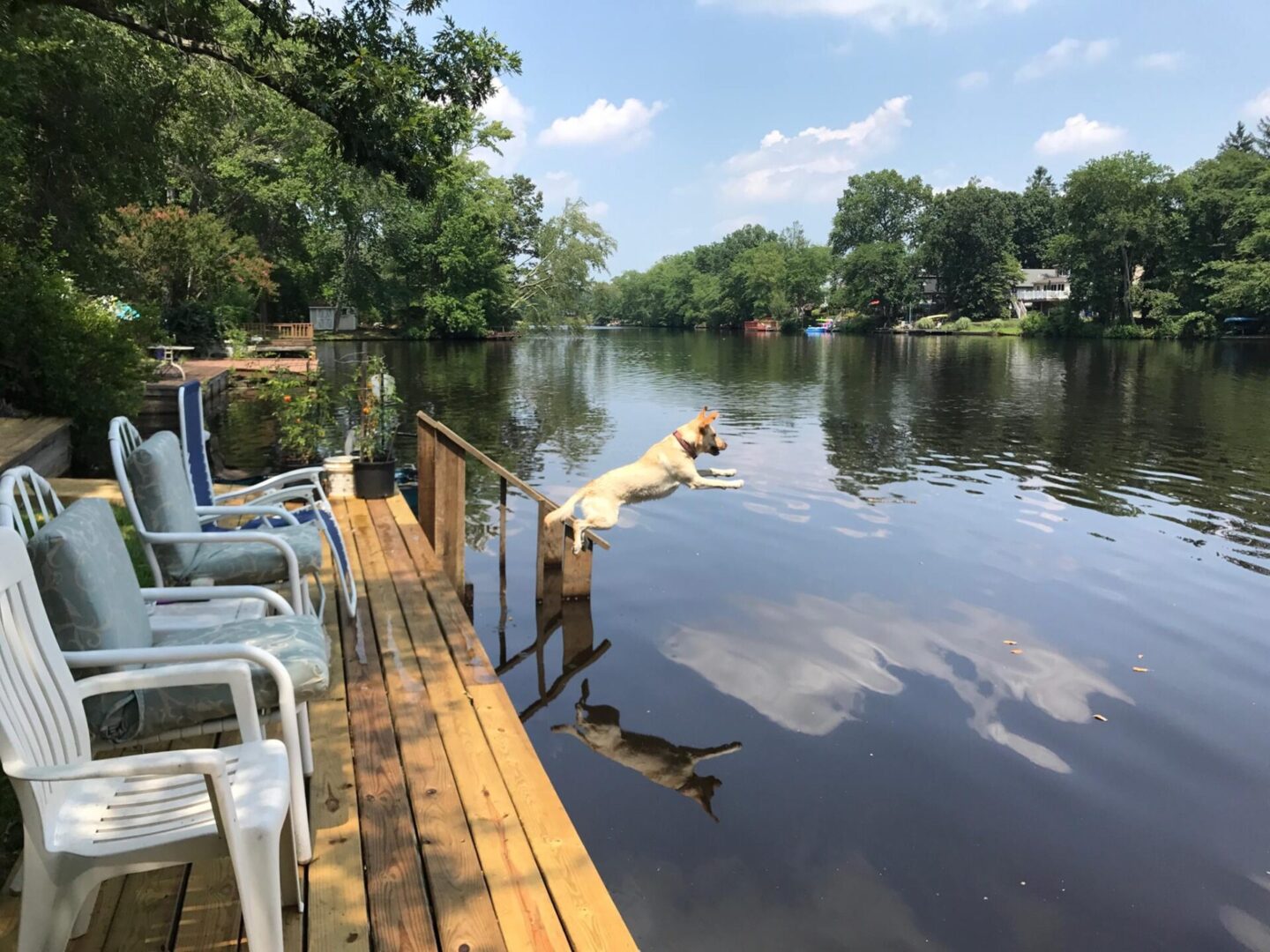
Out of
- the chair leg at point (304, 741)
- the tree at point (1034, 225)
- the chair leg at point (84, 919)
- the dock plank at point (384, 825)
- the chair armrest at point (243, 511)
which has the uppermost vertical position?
the tree at point (1034, 225)

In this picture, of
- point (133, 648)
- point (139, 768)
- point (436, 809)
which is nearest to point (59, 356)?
point (133, 648)

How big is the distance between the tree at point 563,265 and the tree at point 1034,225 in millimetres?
49327

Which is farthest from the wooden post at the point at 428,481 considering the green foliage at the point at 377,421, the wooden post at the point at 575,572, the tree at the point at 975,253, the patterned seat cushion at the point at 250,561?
the tree at the point at 975,253

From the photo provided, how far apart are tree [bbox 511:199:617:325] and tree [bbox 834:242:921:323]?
32.5 meters

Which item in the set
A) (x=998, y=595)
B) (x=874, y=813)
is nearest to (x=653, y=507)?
(x=998, y=595)

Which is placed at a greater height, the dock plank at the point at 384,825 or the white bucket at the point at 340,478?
the white bucket at the point at 340,478

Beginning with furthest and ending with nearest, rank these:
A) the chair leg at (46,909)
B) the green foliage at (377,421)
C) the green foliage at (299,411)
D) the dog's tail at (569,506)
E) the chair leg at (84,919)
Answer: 1. the green foliage at (299,411)
2. the green foliage at (377,421)
3. the dog's tail at (569,506)
4. the chair leg at (84,919)
5. the chair leg at (46,909)

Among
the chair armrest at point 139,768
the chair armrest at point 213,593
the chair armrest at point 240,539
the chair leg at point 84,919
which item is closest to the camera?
the chair armrest at point 139,768

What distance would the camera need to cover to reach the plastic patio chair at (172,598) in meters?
2.25

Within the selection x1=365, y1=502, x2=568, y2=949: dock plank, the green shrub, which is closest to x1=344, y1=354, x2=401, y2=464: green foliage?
x1=365, y1=502, x2=568, y2=949: dock plank

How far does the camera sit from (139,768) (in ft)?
5.26

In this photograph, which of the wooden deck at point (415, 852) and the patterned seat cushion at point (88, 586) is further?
the wooden deck at point (415, 852)

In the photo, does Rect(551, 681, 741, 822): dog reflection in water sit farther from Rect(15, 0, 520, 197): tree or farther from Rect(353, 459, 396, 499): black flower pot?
Rect(15, 0, 520, 197): tree

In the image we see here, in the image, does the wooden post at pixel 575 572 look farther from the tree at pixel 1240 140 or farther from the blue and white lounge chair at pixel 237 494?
the tree at pixel 1240 140
